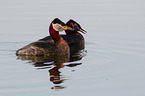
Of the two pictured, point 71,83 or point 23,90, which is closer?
point 23,90

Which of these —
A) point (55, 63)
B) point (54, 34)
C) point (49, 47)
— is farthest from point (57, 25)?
point (55, 63)

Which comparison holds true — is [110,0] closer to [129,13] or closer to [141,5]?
[141,5]

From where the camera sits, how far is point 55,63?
38.4ft

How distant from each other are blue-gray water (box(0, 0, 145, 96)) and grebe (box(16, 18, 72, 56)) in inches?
18.6

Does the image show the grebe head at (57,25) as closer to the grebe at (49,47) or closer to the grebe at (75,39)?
the grebe at (49,47)

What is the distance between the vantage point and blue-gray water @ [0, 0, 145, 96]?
931 centimetres

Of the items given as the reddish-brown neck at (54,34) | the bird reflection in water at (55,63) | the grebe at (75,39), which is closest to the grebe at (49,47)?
the reddish-brown neck at (54,34)

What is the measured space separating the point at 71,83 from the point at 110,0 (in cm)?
1595

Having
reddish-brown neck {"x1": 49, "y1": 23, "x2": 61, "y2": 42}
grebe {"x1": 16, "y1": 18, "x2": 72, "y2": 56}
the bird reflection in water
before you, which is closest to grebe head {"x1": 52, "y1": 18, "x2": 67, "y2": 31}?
grebe {"x1": 16, "y1": 18, "x2": 72, "y2": 56}

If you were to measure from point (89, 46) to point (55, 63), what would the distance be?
3.26m

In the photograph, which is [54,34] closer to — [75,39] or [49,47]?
[49,47]

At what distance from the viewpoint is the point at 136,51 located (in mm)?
13406

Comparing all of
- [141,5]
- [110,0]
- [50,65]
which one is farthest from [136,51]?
[110,0]

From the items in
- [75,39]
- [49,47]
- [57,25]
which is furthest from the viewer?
[75,39]
